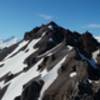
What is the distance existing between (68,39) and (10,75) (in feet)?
73.6

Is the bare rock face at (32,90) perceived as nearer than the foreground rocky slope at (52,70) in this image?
No

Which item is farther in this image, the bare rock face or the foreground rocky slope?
the bare rock face

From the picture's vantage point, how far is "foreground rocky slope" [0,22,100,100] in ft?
246

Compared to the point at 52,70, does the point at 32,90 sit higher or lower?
lower

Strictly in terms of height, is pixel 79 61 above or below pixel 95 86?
above

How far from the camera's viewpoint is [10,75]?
361 ft

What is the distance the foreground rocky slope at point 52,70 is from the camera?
74.9 meters

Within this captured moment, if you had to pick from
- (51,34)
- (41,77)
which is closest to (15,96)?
(41,77)

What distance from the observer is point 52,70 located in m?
90.3

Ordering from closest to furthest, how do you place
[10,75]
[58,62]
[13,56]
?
1. [58,62]
2. [10,75]
3. [13,56]

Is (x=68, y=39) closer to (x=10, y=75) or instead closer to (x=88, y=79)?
(x=10, y=75)

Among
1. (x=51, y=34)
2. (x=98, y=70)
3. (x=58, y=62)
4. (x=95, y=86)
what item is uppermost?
(x=51, y=34)

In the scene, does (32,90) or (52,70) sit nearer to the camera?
(32,90)

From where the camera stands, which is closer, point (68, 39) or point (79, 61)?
point (79, 61)
